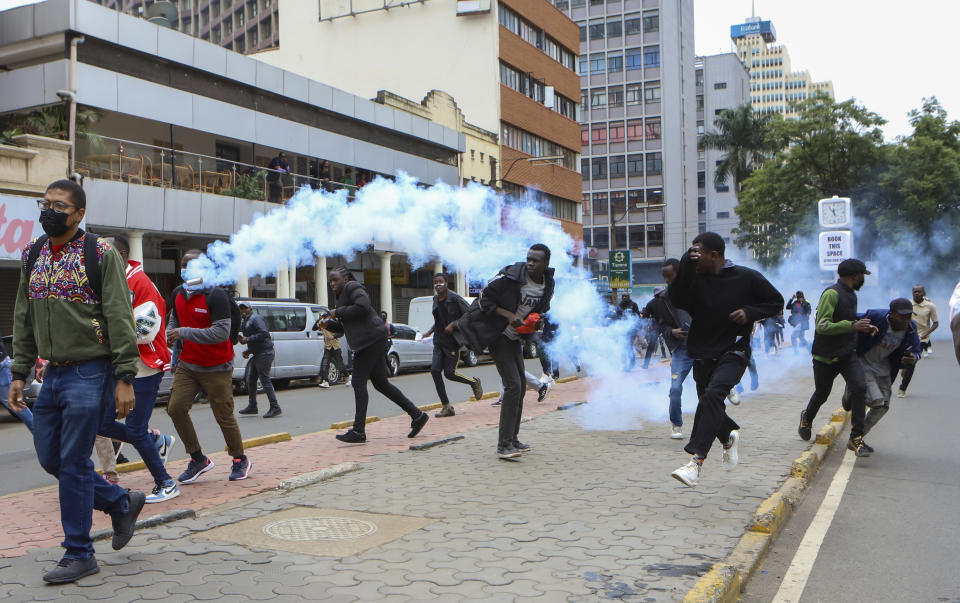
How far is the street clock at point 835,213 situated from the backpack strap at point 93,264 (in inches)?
632

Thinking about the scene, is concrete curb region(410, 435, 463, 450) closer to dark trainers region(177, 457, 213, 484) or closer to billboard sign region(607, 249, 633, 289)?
dark trainers region(177, 457, 213, 484)

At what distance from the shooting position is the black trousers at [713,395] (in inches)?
225

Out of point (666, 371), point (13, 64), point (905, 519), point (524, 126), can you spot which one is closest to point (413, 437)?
point (905, 519)

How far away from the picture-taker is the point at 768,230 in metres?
42.7

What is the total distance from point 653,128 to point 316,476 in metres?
76.1

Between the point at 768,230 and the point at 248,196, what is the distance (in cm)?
2904

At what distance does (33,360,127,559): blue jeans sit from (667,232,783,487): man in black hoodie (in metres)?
3.76

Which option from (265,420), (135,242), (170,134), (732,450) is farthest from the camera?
(170,134)

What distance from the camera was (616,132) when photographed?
79938 mm

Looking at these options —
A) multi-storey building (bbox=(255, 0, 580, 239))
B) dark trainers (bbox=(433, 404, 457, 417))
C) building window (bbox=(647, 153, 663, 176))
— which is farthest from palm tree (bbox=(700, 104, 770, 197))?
dark trainers (bbox=(433, 404, 457, 417))

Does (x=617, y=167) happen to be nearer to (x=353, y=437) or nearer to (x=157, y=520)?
(x=353, y=437)

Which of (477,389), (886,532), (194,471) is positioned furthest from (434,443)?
(477,389)

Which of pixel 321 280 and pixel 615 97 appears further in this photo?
pixel 615 97

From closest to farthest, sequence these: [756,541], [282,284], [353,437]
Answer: [756,541]
[353,437]
[282,284]
